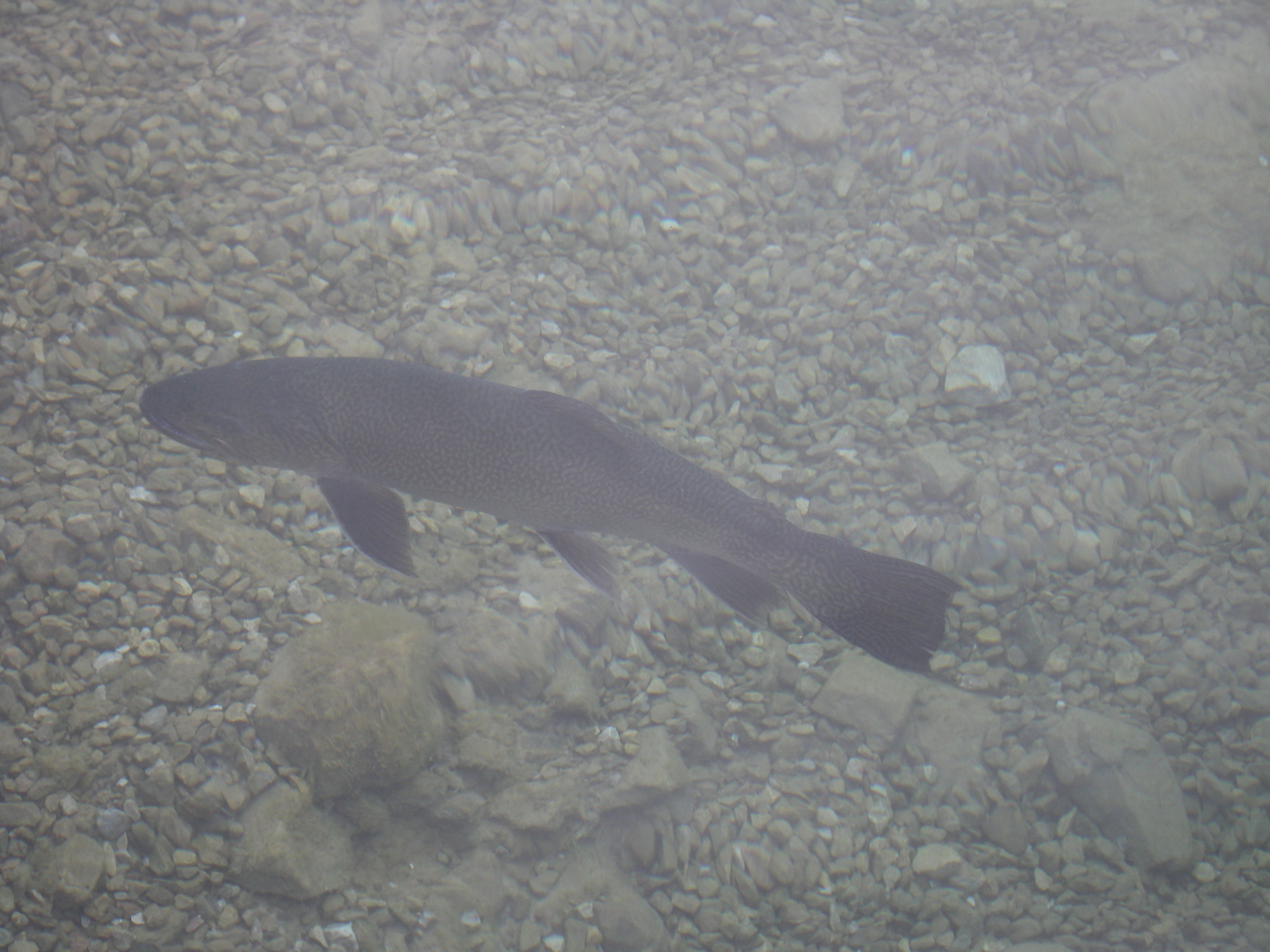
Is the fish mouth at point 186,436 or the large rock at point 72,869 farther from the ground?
the fish mouth at point 186,436

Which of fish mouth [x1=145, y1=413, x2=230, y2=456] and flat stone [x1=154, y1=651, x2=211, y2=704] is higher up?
fish mouth [x1=145, y1=413, x2=230, y2=456]

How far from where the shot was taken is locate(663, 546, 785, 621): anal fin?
11.2 feet

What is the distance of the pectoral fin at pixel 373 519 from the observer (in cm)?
334

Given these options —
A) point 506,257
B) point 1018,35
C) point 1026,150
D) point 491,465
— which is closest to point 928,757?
point 491,465

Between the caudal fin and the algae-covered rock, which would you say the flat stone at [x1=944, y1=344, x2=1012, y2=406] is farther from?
the algae-covered rock

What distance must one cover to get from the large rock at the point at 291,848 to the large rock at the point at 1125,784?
3.29m

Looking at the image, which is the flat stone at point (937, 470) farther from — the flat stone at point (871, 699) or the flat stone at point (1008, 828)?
the flat stone at point (1008, 828)

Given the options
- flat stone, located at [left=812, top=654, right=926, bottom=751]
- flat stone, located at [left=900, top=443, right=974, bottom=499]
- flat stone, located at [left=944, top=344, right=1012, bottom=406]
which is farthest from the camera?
flat stone, located at [left=944, top=344, right=1012, bottom=406]

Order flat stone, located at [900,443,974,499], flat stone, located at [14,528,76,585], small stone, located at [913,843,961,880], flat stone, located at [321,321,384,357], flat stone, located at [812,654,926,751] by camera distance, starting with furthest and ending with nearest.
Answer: flat stone, located at [900,443,974,499], flat stone, located at [321,321,384,357], flat stone, located at [812,654,926,751], small stone, located at [913,843,961,880], flat stone, located at [14,528,76,585]

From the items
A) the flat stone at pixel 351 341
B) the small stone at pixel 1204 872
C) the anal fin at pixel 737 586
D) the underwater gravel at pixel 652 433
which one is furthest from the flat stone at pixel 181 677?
the small stone at pixel 1204 872

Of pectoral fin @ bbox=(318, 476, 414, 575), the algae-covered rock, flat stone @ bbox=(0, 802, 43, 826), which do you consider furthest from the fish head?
flat stone @ bbox=(0, 802, 43, 826)

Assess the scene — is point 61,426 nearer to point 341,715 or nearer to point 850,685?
point 341,715

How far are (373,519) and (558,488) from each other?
2.65ft

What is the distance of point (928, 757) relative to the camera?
12.9ft
